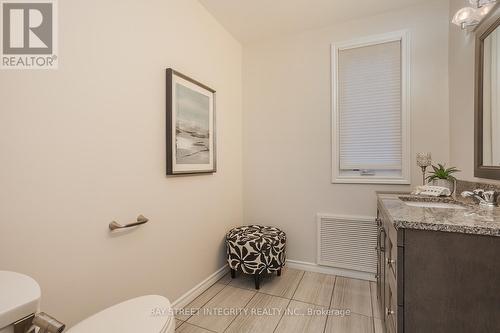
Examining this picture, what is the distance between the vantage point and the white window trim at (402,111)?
7.43 ft

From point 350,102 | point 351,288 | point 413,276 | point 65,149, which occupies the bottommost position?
point 351,288

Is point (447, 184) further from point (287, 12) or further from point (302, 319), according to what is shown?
point (287, 12)

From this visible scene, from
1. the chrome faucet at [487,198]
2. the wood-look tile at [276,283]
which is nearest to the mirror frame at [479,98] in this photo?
the chrome faucet at [487,198]

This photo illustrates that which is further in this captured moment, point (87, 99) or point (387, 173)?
point (387, 173)

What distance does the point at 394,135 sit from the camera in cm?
235

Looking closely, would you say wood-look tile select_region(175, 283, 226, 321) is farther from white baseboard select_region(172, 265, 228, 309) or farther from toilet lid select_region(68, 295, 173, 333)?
toilet lid select_region(68, 295, 173, 333)

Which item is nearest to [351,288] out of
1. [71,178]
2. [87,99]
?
[71,178]

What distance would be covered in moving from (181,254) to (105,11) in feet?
5.72

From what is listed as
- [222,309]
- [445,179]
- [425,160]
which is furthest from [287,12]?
[222,309]

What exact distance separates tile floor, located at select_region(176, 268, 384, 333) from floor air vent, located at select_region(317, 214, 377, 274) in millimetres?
160

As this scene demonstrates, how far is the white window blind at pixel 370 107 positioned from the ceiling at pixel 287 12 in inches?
12.8

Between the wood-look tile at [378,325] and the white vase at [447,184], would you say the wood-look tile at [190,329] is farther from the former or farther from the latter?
the white vase at [447,184]

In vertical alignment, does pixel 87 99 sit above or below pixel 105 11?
below

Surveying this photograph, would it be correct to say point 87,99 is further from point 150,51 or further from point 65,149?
point 150,51
